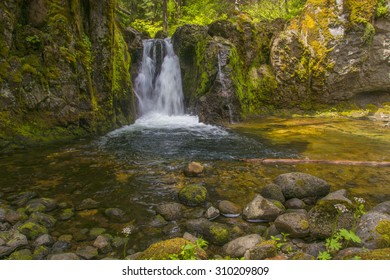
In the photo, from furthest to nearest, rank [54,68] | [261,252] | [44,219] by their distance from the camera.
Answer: [54,68] < [44,219] < [261,252]

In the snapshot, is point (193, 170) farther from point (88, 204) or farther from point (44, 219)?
point (44, 219)

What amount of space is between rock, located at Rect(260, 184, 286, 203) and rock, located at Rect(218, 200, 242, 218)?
2.09ft

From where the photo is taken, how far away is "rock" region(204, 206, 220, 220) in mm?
4574

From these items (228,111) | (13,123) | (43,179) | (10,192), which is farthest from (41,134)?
(228,111)

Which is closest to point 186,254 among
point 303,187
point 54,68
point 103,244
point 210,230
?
point 210,230

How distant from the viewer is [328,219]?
3.97 metres

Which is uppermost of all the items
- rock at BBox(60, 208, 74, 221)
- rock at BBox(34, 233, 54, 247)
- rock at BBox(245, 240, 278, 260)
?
rock at BBox(245, 240, 278, 260)

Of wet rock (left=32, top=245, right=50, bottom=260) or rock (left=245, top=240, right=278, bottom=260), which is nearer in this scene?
rock (left=245, top=240, right=278, bottom=260)

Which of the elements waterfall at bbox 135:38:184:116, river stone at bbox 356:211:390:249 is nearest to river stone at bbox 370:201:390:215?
river stone at bbox 356:211:390:249

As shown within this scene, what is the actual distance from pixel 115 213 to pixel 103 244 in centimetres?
88

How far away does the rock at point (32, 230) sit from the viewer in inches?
151

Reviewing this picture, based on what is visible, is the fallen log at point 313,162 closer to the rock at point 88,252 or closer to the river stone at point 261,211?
the river stone at point 261,211

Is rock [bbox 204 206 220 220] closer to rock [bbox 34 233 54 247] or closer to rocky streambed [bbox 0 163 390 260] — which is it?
rocky streambed [bbox 0 163 390 260]
